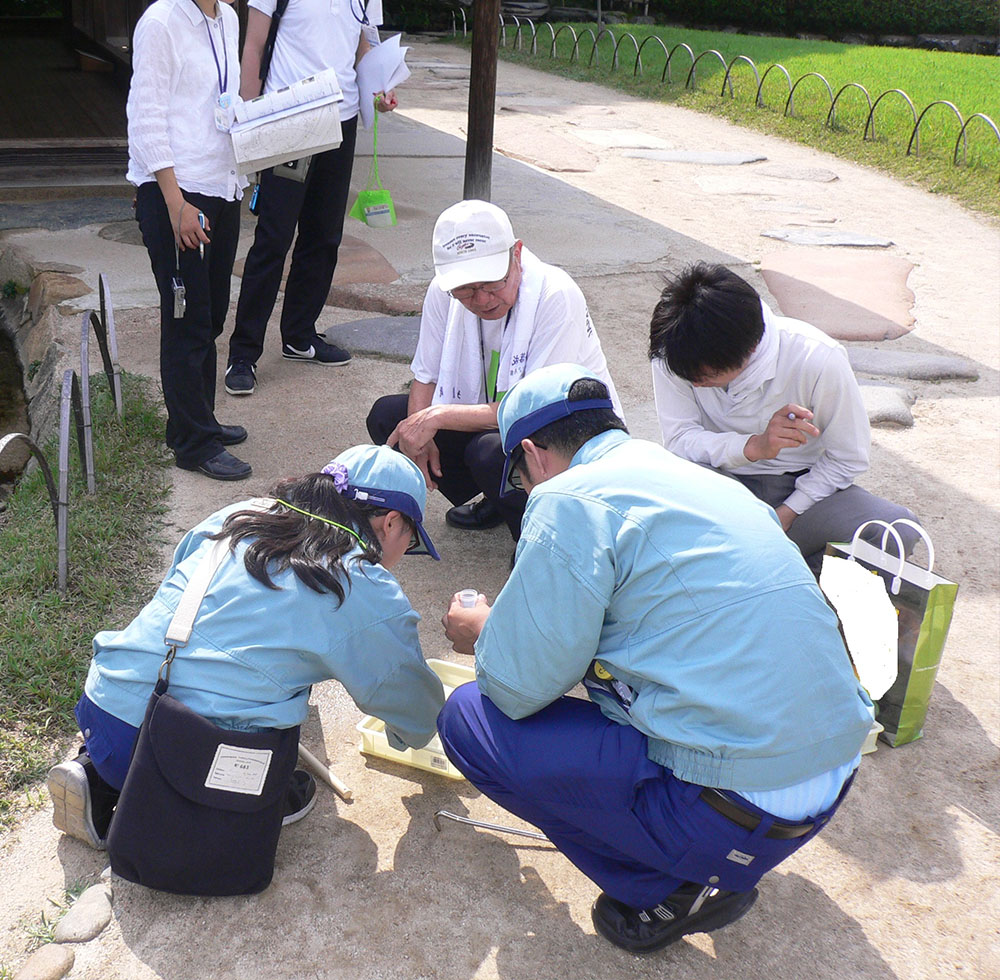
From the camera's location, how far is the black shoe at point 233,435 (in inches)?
151

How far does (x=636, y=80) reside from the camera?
44.6 ft

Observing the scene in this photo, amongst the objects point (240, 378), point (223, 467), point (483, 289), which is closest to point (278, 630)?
point (483, 289)

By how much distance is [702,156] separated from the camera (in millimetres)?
9523

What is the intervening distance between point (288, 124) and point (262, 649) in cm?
Result: 227

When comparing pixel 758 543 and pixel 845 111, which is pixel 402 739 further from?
pixel 845 111

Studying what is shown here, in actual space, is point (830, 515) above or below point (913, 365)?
above

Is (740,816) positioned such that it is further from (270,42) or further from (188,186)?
(270,42)

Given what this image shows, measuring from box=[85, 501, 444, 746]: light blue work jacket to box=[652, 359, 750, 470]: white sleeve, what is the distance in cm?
119

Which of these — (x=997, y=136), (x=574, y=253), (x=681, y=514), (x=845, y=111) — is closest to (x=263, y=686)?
(x=681, y=514)

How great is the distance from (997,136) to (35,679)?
882 cm

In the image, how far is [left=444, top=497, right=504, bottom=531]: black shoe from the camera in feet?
11.7

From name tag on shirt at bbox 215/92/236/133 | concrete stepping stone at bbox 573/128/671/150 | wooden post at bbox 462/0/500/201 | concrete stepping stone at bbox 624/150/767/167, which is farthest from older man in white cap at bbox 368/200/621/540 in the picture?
concrete stepping stone at bbox 573/128/671/150

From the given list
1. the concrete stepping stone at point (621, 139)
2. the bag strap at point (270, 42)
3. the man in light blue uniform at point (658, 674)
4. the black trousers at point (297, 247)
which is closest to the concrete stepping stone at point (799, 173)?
the concrete stepping stone at point (621, 139)

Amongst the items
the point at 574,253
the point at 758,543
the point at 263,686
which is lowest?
the point at 574,253
